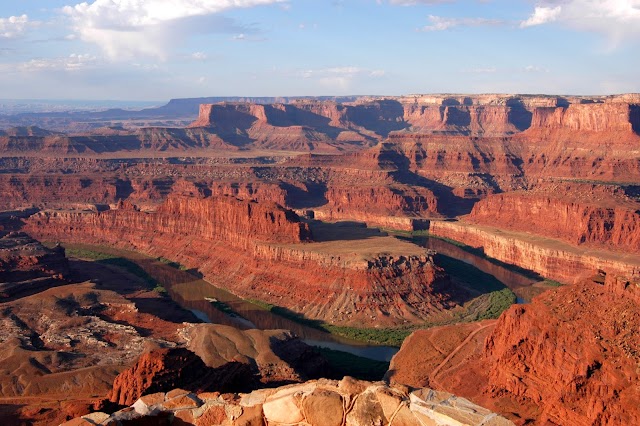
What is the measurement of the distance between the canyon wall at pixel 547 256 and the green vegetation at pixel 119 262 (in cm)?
5520

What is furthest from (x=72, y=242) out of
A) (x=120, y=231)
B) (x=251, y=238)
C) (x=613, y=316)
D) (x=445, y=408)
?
(x=445, y=408)

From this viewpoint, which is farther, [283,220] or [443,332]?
[283,220]

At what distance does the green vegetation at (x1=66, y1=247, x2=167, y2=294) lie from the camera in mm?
95375

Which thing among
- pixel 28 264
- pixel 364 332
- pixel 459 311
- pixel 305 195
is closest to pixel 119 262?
pixel 28 264

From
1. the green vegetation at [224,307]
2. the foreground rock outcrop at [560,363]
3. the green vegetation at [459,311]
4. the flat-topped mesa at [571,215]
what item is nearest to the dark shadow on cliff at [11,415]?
the foreground rock outcrop at [560,363]

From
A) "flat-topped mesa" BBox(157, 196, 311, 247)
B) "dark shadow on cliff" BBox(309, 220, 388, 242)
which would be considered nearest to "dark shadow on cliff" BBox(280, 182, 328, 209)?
"flat-topped mesa" BBox(157, 196, 311, 247)

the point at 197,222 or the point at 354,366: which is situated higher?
the point at 197,222

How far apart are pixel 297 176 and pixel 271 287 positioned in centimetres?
9355

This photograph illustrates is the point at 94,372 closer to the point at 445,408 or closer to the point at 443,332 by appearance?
the point at 443,332

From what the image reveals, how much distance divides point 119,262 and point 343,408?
10069 centimetres

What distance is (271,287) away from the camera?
86.9 metres

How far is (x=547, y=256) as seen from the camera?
9969cm

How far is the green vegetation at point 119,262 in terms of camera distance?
95.4 meters

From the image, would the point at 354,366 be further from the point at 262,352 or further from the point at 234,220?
the point at 234,220
